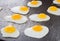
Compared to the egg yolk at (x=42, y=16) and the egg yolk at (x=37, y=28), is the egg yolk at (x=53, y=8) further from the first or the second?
the egg yolk at (x=37, y=28)

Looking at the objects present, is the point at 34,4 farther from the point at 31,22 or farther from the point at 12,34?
the point at 12,34

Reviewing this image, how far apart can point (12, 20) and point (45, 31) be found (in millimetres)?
289

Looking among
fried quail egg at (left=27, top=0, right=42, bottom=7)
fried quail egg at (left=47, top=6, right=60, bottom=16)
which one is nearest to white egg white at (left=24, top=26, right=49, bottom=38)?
fried quail egg at (left=47, top=6, right=60, bottom=16)

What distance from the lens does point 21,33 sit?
1.15 meters

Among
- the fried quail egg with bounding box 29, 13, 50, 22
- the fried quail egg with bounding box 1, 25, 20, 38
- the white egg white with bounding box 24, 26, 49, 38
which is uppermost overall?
the fried quail egg with bounding box 1, 25, 20, 38

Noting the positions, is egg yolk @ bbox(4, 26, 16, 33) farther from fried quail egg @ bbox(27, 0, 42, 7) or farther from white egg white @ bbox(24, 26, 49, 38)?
fried quail egg @ bbox(27, 0, 42, 7)

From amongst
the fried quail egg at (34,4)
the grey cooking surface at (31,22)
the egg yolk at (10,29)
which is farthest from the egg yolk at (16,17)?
the fried quail egg at (34,4)

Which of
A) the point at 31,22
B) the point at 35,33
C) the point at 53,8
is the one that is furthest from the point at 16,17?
the point at 53,8

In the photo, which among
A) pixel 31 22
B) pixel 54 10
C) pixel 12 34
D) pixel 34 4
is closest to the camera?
pixel 12 34

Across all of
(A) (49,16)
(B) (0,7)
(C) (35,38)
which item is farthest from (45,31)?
(B) (0,7)

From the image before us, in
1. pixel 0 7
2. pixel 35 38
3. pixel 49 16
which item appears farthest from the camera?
pixel 0 7

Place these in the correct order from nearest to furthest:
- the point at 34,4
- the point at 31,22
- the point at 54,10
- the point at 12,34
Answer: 1. the point at 12,34
2. the point at 31,22
3. the point at 54,10
4. the point at 34,4

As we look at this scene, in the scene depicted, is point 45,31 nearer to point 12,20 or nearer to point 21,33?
point 21,33

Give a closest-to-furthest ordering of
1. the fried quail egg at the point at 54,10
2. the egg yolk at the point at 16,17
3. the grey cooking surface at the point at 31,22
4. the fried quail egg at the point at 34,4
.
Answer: the grey cooking surface at the point at 31,22 < the egg yolk at the point at 16,17 < the fried quail egg at the point at 54,10 < the fried quail egg at the point at 34,4
